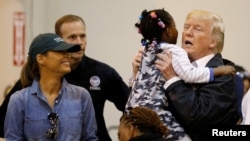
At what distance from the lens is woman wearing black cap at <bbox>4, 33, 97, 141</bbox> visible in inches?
80.3

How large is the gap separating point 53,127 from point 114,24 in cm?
165

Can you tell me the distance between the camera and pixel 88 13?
11.7 ft

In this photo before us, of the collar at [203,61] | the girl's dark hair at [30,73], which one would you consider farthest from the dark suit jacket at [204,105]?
the girl's dark hair at [30,73]

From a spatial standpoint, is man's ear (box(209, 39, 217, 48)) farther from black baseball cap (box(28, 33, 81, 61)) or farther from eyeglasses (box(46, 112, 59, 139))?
eyeglasses (box(46, 112, 59, 139))

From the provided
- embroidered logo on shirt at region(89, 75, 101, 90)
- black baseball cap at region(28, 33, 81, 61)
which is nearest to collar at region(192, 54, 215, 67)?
black baseball cap at region(28, 33, 81, 61)

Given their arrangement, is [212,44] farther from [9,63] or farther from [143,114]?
[9,63]

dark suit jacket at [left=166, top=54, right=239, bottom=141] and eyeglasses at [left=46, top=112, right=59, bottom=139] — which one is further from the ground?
dark suit jacket at [left=166, top=54, right=239, bottom=141]

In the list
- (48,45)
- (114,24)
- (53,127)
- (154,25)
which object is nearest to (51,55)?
(48,45)

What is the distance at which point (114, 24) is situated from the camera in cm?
354

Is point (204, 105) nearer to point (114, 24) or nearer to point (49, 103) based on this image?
point (49, 103)

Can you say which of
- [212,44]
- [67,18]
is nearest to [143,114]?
[212,44]

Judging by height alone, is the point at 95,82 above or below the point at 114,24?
below

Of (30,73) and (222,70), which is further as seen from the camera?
(30,73)

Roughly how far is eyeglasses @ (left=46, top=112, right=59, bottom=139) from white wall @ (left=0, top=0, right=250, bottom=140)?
1.45 m
